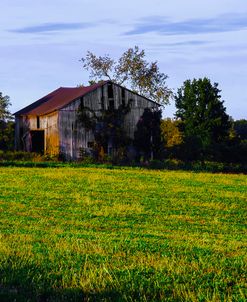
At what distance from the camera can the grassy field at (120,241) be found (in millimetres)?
9016

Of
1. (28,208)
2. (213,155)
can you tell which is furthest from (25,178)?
(213,155)

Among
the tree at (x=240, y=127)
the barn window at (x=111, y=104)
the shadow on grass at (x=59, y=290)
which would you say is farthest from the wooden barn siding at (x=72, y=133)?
the tree at (x=240, y=127)

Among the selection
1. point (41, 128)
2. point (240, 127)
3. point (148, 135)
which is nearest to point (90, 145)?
point (148, 135)

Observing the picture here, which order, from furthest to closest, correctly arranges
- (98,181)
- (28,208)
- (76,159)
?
(76,159) < (98,181) < (28,208)

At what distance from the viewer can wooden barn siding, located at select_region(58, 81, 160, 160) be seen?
54.6 m

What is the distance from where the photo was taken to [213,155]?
2618 inches

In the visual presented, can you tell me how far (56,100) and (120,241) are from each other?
4673cm

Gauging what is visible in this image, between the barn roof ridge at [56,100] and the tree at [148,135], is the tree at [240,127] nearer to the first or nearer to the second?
the barn roof ridge at [56,100]

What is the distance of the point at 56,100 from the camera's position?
60.5 metres

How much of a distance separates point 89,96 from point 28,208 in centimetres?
3406

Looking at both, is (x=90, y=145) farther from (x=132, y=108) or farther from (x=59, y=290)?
(x=59, y=290)

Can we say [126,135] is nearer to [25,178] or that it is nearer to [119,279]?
[25,178]

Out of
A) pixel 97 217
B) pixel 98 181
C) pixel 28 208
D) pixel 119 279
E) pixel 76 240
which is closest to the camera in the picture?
pixel 119 279

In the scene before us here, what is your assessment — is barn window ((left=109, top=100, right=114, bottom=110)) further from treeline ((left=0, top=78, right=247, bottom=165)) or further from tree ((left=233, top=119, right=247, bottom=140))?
tree ((left=233, top=119, right=247, bottom=140))
